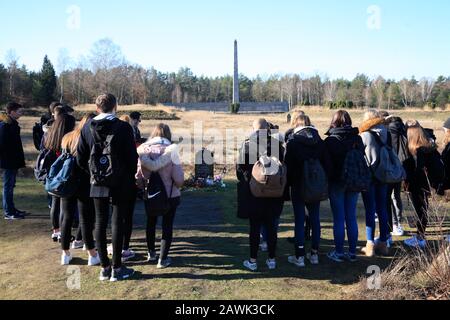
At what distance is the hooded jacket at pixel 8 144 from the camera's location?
7.15 meters

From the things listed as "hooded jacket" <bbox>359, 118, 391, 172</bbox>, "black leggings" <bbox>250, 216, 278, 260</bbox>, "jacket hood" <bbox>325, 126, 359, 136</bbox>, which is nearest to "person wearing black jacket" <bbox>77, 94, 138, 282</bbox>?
"black leggings" <bbox>250, 216, 278, 260</bbox>

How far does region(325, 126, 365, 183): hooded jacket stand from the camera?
203 inches

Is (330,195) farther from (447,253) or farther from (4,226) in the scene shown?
(4,226)

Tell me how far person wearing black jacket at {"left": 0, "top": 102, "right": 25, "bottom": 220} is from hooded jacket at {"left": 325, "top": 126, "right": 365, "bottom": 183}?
5080mm

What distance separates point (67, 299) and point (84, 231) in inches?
34.5

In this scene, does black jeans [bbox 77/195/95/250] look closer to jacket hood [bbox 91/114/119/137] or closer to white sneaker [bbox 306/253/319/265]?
jacket hood [bbox 91/114/119/137]

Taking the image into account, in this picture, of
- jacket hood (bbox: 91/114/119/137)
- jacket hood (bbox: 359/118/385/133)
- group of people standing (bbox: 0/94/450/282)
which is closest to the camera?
jacket hood (bbox: 91/114/119/137)

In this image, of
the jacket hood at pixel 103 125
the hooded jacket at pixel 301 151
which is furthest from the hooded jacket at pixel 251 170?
the jacket hood at pixel 103 125

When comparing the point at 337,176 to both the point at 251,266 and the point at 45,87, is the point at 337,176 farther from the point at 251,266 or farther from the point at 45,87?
the point at 45,87

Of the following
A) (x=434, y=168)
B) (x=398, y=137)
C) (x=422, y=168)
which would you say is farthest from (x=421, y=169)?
(x=398, y=137)

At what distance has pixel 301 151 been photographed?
4.94 meters

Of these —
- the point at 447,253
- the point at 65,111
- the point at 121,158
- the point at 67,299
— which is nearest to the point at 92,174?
the point at 121,158

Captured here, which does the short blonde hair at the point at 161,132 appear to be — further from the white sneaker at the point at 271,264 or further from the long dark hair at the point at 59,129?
the white sneaker at the point at 271,264

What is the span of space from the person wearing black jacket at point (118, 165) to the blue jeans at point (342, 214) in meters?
2.44
